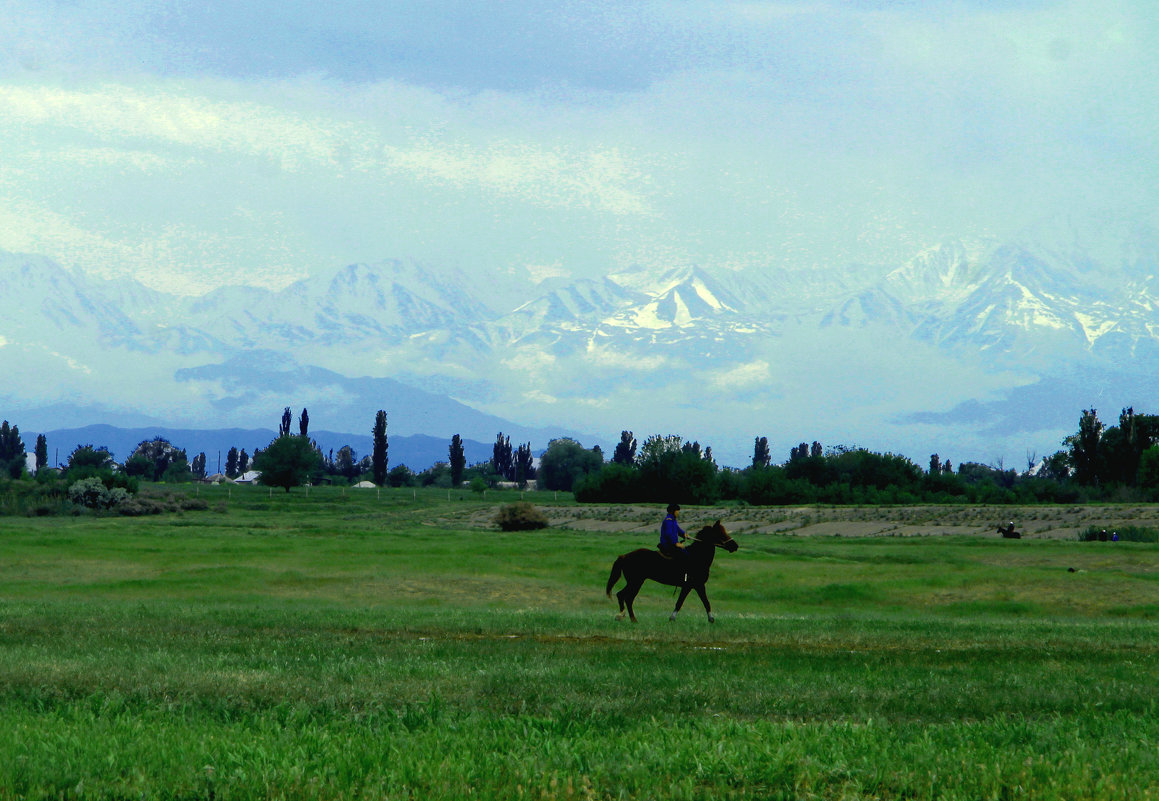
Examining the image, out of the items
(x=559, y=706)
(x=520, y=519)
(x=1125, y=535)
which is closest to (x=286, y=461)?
(x=520, y=519)

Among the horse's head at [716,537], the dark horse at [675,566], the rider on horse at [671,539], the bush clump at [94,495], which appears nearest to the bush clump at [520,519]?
the bush clump at [94,495]

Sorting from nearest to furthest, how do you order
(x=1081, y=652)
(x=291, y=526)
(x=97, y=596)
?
1. (x=1081, y=652)
2. (x=97, y=596)
3. (x=291, y=526)

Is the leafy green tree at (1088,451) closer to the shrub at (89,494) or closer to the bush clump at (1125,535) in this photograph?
the bush clump at (1125,535)

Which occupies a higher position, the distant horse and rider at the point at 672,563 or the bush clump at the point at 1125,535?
the distant horse and rider at the point at 672,563

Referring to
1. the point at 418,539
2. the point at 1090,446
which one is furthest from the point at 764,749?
the point at 1090,446

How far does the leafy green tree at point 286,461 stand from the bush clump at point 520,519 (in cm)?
8319

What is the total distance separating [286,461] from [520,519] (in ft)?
285

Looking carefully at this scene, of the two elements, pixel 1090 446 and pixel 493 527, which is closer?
pixel 493 527

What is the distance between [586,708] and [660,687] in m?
1.90

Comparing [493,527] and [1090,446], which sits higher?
[1090,446]

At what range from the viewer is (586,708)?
12.7 metres

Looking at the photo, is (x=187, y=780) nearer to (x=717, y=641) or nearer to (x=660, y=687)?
(x=660, y=687)

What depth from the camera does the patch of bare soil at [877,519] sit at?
7950 cm

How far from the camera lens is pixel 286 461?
170125mm
